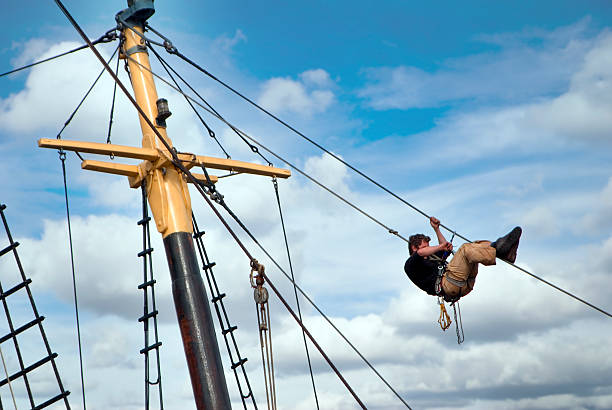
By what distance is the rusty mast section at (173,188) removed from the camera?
994cm

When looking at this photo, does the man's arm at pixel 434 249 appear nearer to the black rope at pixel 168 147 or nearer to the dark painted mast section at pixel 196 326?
the black rope at pixel 168 147

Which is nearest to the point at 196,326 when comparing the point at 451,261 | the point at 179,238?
the point at 179,238

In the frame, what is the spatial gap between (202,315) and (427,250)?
9.92 ft

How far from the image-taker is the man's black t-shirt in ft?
34.0

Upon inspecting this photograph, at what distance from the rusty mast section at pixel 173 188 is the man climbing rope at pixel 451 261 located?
2834mm

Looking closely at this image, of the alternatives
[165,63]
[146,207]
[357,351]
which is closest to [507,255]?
[357,351]

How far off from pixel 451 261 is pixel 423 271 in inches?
18.9

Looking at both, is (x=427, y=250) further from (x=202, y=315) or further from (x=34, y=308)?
(x=34, y=308)

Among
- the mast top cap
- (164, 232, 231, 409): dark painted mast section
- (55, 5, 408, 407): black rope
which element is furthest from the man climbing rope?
the mast top cap

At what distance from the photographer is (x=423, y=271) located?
34.4 ft

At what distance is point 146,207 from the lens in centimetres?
1167

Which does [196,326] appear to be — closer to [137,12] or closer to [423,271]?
[423,271]

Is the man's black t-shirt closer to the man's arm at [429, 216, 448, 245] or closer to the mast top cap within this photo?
the man's arm at [429, 216, 448, 245]

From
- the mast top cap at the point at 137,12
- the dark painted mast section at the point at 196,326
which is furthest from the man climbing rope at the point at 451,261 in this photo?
the mast top cap at the point at 137,12
